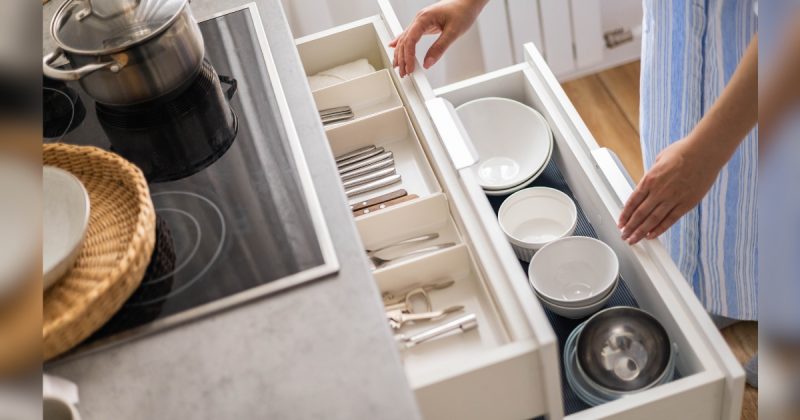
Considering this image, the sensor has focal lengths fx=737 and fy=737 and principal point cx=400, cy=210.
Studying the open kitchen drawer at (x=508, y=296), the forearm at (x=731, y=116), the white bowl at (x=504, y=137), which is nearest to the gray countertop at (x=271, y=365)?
the open kitchen drawer at (x=508, y=296)

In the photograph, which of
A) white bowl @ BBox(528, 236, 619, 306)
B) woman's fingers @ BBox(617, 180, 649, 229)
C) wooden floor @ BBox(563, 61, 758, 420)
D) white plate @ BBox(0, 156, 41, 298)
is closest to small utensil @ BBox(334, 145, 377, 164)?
white bowl @ BBox(528, 236, 619, 306)

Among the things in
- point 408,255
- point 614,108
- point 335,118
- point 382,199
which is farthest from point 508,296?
point 614,108

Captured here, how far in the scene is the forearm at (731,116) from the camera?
98 centimetres

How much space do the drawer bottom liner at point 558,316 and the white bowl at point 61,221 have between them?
0.70 meters

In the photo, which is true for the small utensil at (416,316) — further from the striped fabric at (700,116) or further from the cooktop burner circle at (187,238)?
the striped fabric at (700,116)

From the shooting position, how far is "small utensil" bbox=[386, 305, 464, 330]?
99 cm

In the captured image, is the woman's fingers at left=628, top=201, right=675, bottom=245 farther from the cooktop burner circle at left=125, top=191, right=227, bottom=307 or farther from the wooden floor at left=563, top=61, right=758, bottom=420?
the wooden floor at left=563, top=61, right=758, bottom=420

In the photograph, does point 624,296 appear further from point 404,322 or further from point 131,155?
point 131,155

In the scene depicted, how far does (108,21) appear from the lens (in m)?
1.02

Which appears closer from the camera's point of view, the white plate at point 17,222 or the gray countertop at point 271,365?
the white plate at point 17,222

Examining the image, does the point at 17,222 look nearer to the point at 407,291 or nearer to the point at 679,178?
the point at 407,291

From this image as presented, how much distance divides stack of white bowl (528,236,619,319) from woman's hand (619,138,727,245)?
9 centimetres

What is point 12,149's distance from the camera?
0.47 m

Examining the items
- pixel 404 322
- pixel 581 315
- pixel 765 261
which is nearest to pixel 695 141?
pixel 581 315
